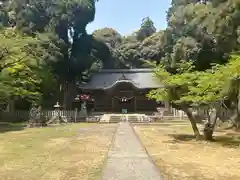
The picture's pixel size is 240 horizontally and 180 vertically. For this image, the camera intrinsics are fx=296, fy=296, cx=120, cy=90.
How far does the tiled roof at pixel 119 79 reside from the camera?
35.0 m

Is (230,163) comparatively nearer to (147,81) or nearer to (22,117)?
(22,117)

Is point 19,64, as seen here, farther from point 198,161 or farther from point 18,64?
point 198,161

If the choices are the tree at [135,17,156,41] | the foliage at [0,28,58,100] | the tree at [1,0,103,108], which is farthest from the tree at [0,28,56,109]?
the tree at [135,17,156,41]

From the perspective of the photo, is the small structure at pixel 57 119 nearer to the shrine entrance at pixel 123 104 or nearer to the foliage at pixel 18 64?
the foliage at pixel 18 64

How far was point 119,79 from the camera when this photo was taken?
115ft

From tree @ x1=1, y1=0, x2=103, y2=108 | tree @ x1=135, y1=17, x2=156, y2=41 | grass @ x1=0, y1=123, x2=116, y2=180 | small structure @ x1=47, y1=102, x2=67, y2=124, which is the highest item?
tree @ x1=135, y1=17, x2=156, y2=41

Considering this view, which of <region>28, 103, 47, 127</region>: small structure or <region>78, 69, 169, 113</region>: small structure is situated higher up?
<region>78, 69, 169, 113</region>: small structure

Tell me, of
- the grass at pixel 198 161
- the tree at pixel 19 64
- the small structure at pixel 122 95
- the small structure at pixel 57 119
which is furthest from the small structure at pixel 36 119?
the small structure at pixel 122 95

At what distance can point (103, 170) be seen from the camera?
7.01 m

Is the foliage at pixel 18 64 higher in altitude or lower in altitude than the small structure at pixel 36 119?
higher

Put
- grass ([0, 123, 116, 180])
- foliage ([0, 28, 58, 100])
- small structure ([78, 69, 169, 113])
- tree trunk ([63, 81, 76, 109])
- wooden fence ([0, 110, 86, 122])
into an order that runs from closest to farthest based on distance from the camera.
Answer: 1. grass ([0, 123, 116, 180])
2. foliage ([0, 28, 58, 100])
3. wooden fence ([0, 110, 86, 122])
4. small structure ([78, 69, 169, 113])
5. tree trunk ([63, 81, 76, 109])

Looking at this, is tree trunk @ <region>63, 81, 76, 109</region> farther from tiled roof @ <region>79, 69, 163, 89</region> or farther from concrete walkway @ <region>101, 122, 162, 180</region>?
concrete walkway @ <region>101, 122, 162, 180</region>

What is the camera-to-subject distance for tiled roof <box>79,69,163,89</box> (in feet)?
115

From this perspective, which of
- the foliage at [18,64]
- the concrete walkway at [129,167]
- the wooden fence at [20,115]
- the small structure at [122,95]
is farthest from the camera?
the small structure at [122,95]
